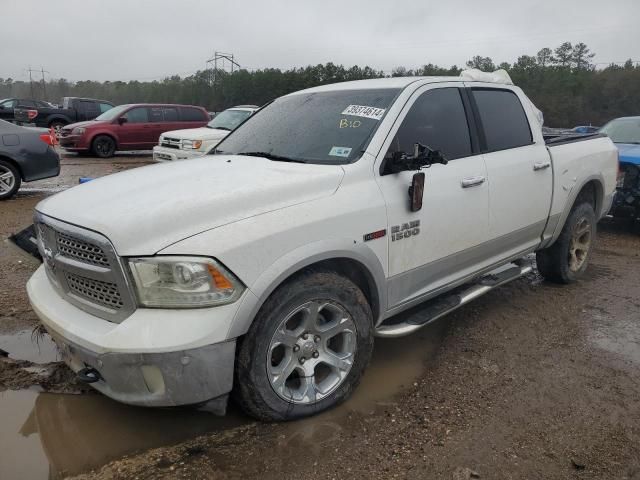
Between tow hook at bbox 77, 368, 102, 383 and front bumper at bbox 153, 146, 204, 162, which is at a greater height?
front bumper at bbox 153, 146, 204, 162

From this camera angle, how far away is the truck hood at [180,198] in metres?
2.33

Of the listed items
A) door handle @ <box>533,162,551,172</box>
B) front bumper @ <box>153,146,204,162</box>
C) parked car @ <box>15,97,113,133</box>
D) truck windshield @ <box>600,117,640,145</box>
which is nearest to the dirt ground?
door handle @ <box>533,162,551,172</box>

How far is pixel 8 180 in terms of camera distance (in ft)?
28.8

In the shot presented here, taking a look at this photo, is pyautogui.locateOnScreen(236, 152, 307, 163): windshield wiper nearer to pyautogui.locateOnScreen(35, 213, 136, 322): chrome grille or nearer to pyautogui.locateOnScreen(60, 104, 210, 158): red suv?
pyautogui.locateOnScreen(35, 213, 136, 322): chrome grille

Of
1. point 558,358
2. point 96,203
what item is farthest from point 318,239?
point 558,358

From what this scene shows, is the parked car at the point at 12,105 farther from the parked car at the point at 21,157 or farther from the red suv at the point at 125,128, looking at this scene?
the parked car at the point at 21,157

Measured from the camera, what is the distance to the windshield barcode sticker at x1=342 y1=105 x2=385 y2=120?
10.6 ft

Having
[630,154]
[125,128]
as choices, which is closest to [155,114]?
[125,128]

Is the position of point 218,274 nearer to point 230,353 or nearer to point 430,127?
point 230,353

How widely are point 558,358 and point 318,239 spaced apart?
212cm

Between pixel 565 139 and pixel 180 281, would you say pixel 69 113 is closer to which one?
pixel 565 139

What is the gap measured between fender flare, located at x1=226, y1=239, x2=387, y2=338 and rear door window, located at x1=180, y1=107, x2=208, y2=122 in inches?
579

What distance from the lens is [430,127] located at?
345 cm

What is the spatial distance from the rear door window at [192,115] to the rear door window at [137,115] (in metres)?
1.09
